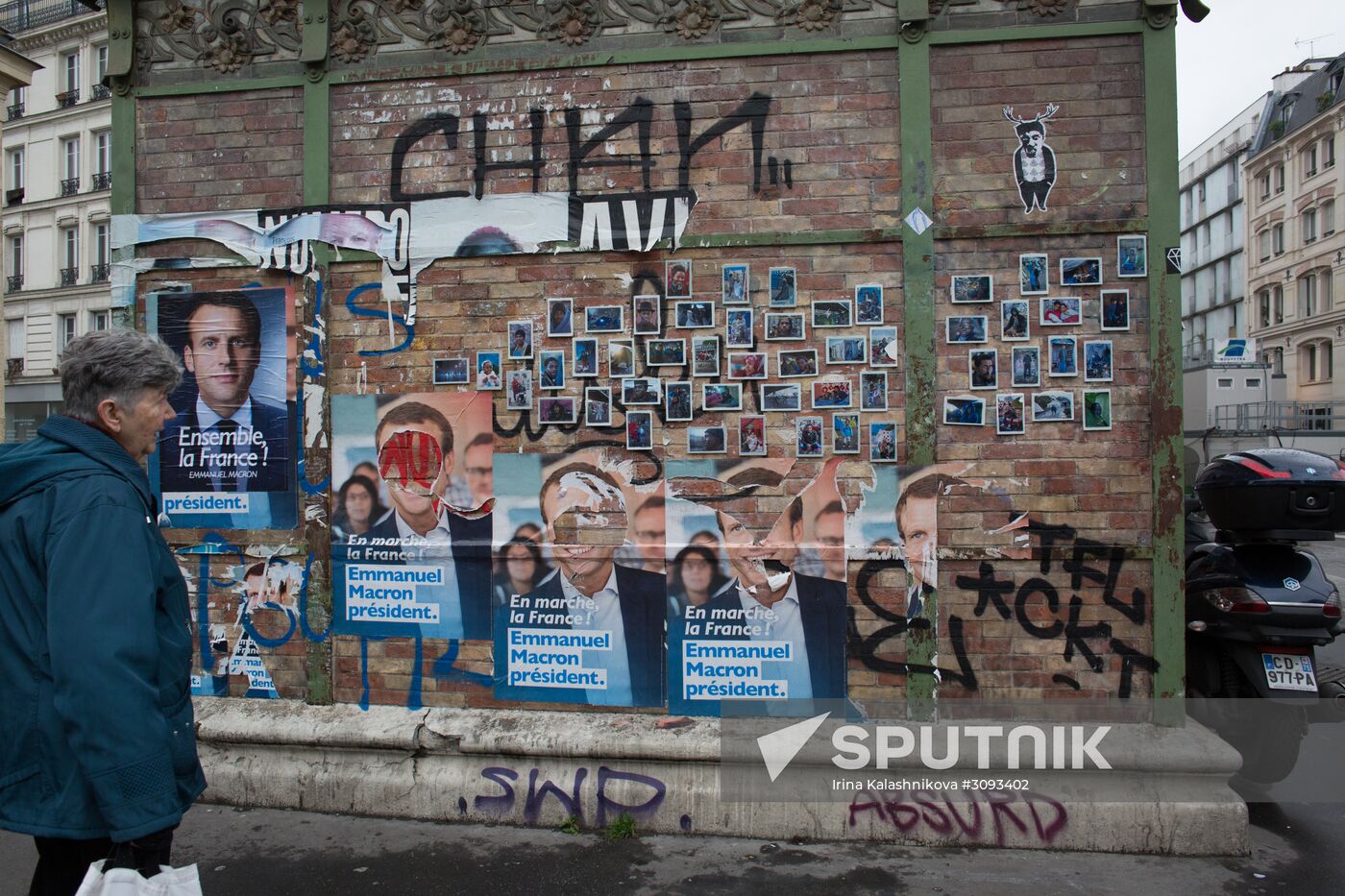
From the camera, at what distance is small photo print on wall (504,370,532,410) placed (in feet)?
14.8

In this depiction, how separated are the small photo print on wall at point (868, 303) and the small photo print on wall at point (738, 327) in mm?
550

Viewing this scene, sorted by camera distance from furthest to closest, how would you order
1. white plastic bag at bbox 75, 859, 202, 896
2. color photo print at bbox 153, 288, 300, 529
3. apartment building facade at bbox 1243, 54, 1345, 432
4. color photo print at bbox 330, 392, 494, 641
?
apartment building facade at bbox 1243, 54, 1345, 432
color photo print at bbox 153, 288, 300, 529
color photo print at bbox 330, 392, 494, 641
white plastic bag at bbox 75, 859, 202, 896

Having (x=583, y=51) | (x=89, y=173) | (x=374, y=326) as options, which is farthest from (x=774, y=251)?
(x=89, y=173)

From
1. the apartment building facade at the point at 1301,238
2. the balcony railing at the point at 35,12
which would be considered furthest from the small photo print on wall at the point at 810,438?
the balcony railing at the point at 35,12

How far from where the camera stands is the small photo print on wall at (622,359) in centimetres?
443

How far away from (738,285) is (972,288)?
1184 mm

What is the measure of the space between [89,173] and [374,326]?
1360 inches

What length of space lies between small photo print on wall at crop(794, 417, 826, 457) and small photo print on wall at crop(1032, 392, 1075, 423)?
1.07m

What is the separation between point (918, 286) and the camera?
4246mm

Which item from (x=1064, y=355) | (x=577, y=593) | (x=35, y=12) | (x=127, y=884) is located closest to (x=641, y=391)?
(x=577, y=593)

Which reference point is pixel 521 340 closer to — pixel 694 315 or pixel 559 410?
pixel 559 410

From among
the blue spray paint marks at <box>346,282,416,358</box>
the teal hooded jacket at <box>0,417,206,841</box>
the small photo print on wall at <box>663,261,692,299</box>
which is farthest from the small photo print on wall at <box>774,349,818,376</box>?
the teal hooded jacket at <box>0,417,206,841</box>

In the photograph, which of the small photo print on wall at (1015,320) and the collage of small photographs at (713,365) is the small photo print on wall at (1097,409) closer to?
the small photo print on wall at (1015,320)

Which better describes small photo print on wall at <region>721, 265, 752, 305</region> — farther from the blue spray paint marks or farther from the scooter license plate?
the scooter license plate
